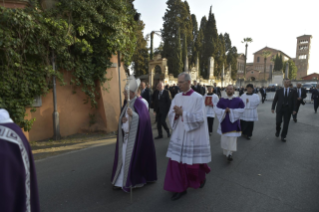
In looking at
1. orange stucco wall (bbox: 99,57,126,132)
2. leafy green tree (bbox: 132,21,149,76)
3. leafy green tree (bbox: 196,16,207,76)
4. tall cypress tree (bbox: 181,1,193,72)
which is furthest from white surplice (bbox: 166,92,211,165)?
leafy green tree (bbox: 196,16,207,76)

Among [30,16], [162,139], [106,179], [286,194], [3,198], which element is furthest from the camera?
[162,139]

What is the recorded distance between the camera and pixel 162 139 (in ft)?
24.9

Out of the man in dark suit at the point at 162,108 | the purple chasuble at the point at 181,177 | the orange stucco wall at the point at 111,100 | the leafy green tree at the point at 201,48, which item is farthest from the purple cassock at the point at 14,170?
the leafy green tree at the point at 201,48

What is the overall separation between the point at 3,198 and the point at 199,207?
2.58m

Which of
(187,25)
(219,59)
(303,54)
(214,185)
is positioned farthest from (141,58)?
(303,54)

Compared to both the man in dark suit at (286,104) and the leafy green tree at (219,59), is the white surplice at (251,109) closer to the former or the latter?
the man in dark suit at (286,104)

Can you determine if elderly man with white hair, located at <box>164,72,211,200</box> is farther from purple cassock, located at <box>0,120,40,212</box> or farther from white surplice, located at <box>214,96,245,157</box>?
purple cassock, located at <box>0,120,40,212</box>

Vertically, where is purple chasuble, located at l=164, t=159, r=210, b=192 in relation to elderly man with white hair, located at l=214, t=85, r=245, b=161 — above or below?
below

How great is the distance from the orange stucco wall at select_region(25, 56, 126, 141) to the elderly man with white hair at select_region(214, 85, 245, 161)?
519cm

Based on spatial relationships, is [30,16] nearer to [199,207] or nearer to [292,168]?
[199,207]

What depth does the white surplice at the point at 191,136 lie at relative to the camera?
352cm

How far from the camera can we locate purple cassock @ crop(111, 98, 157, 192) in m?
3.62

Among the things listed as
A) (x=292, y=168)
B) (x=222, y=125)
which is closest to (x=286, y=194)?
(x=292, y=168)

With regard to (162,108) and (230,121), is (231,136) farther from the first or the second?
(162,108)
